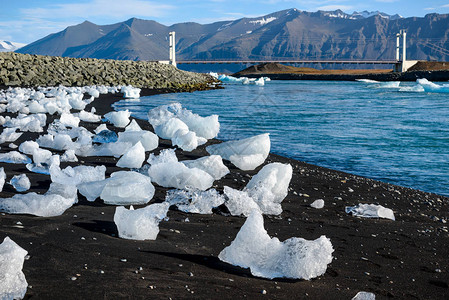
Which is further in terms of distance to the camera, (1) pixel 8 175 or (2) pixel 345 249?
(1) pixel 8 175

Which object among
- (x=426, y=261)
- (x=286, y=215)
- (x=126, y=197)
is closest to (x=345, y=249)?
(x=426, y=261)

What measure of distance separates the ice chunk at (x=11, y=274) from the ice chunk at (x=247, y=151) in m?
3.38

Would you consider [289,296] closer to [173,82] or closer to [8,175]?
[8,175]

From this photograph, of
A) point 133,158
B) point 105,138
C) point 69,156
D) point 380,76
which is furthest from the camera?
point 380,76

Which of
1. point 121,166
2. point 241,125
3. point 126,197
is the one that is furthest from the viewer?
point 241,125

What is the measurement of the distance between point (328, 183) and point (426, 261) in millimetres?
2253

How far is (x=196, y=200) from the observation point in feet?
11.2

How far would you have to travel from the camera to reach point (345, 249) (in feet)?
9.50

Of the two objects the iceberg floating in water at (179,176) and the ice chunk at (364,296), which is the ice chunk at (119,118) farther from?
the ice chunk at (364,296)

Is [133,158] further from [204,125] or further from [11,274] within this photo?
[11,274]

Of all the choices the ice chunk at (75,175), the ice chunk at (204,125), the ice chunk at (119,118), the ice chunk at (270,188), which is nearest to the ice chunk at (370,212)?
the ice chunk at (270,188)

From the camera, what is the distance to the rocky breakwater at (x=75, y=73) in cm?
2200

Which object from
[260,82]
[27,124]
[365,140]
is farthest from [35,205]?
[260,82]

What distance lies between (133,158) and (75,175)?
3.33 feet
